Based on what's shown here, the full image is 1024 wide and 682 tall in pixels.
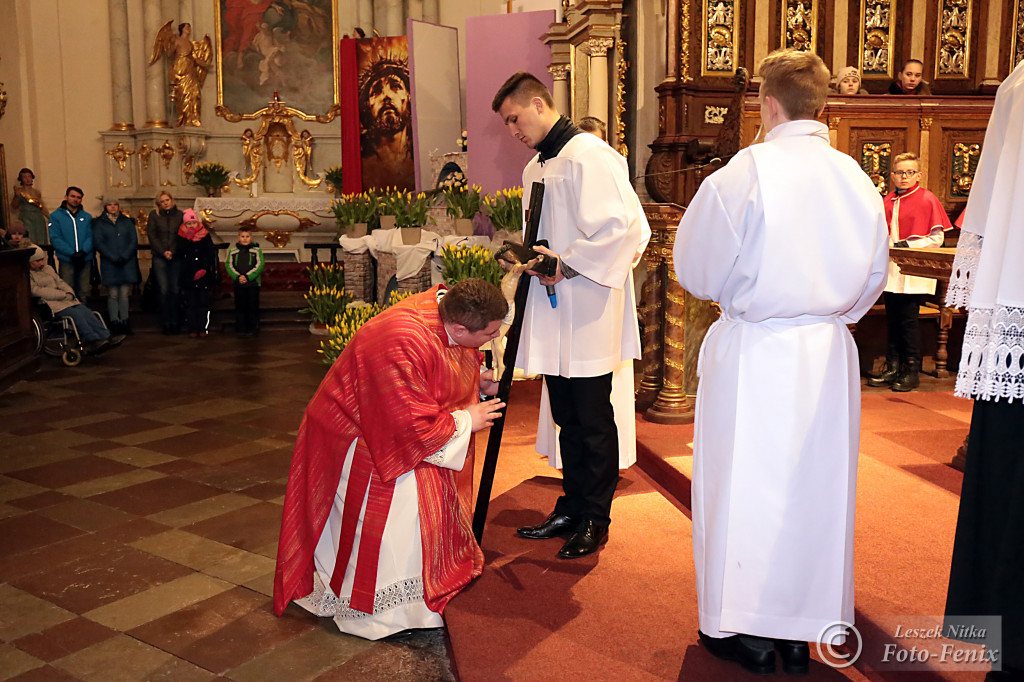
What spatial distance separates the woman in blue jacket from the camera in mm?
9844

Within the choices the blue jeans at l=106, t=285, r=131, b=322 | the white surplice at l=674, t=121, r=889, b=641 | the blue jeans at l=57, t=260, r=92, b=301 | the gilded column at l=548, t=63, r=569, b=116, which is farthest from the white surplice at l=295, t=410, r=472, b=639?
the blue jeans at l=57, t=260, r=92, b=301

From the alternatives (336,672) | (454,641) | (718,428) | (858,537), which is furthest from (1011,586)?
(336,672)

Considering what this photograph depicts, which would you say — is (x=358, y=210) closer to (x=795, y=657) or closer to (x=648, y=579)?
(x=648, y=579)

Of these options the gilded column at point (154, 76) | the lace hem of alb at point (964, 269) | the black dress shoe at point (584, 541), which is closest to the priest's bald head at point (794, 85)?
the lace hem of alb at point (964, 269)

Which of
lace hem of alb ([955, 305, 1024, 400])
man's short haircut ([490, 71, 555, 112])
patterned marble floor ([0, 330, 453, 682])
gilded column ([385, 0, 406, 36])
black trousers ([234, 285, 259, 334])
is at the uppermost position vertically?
gilded column ([385, 0, 406, 36])

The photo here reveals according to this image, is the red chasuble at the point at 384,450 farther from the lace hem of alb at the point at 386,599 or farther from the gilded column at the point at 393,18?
the gilded column at the point at 393,18

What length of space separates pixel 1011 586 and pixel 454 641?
1.60 m

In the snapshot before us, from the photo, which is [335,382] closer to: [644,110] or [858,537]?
[858,537]

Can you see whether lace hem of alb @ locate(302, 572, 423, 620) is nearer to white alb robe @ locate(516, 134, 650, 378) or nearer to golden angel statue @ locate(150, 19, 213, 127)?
white alb robe @ locate(516, 134, 650, 378)

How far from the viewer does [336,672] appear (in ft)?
9.16

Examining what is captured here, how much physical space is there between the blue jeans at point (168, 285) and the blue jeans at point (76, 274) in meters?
0.81

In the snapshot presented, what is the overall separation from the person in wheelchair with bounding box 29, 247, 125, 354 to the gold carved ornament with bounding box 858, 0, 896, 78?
8.14 meters

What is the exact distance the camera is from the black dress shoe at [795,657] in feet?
8.13

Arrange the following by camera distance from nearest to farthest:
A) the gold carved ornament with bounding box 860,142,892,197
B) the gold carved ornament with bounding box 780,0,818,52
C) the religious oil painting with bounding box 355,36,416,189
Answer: the gold carved ornament with bounding box 860,142,892,197 < the gold carved ornament with bounding box 780,0,818,52 < the religious oil painting with bounding box 355,36,416,189
